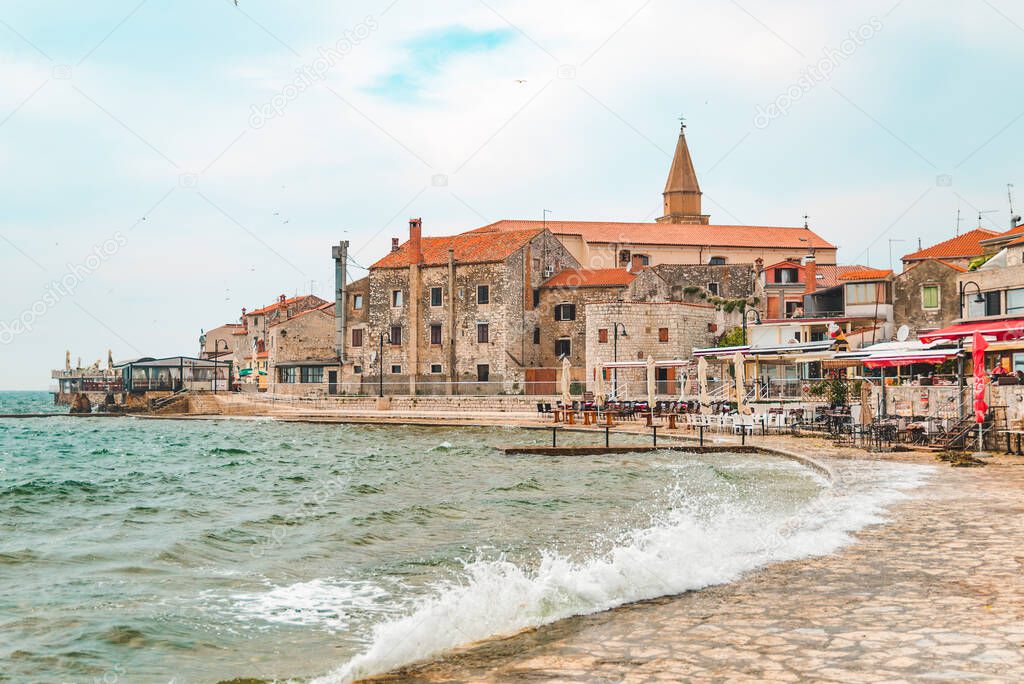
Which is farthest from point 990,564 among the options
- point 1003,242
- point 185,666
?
point 1003,242

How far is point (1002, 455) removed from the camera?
60.4 ft

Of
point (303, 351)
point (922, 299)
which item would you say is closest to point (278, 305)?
point (303, 351)

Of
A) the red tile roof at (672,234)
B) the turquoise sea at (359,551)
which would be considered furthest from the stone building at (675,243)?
the turquoise sea at (359,551)

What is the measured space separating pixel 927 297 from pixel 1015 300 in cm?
977

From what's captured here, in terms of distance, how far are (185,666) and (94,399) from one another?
76766 mm

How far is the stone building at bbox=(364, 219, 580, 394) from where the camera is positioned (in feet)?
182

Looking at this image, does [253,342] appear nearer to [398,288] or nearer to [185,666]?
[398,288]

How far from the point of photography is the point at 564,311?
56344 millimetres

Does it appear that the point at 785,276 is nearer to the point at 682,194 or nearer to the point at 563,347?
the point at 563,347

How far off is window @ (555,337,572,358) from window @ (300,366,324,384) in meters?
16.8

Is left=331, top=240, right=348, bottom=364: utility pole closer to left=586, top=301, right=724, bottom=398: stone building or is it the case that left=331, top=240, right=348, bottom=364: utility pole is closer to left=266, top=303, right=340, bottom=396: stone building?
left=266, top=303, right=340, bottom=396: stone building

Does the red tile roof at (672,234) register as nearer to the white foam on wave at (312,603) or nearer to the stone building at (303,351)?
the stone building at (303,351)

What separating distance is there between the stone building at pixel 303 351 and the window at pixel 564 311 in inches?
596

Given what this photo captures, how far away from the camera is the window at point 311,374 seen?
207 ft
